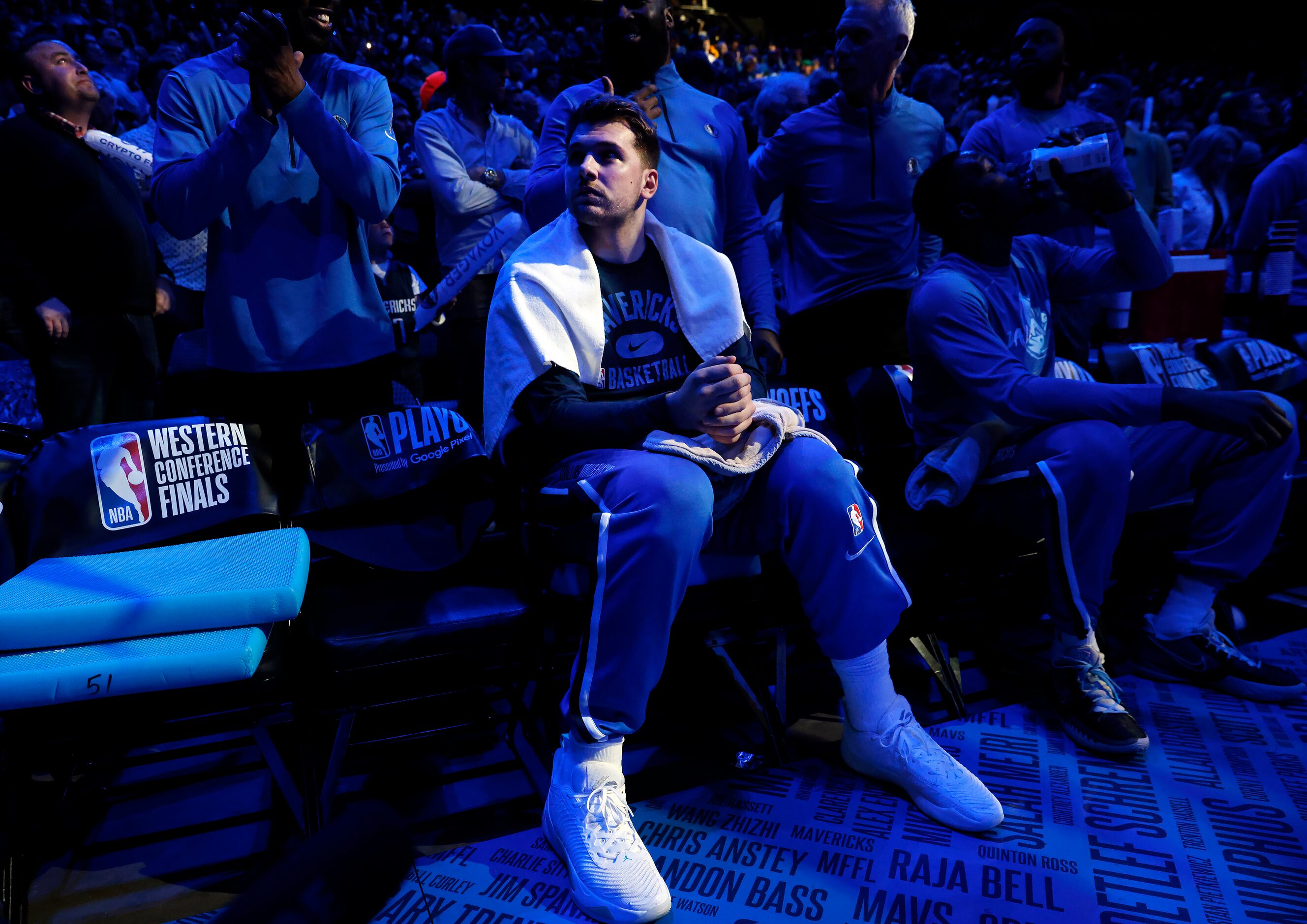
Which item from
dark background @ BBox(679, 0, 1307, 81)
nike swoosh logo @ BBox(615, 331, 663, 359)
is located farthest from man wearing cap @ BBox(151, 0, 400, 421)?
dark background @ BBox(679, 0, 1307, 81)

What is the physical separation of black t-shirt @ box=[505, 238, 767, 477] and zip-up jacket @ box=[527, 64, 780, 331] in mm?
502

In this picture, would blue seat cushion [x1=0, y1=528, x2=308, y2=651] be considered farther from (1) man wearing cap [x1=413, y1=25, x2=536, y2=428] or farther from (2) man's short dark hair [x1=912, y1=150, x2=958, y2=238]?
(2) man's short dark hair [x1=912, y1=150, x2=958, y2=238]

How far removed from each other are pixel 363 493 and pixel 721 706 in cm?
115

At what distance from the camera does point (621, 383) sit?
1999mm

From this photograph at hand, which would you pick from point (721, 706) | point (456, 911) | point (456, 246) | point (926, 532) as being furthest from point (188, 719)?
point (456, 246)

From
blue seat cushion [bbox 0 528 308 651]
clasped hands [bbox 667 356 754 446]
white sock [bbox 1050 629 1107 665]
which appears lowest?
white sock [bbox 1050 629 1107 665]

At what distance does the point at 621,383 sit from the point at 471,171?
187 centimetres

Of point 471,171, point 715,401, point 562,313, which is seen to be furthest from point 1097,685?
point 471,171

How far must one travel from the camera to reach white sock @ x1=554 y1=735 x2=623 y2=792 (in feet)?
5.40

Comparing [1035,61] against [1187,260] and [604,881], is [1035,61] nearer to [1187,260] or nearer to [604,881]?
[1187,260]

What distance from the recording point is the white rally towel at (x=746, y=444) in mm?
1792

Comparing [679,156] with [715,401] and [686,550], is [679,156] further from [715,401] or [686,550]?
[686,550]

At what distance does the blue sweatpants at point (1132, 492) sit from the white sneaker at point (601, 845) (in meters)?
1.30

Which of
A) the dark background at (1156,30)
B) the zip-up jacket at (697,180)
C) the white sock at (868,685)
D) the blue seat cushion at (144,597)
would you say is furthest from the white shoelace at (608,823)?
the dark background at (1156,30)
